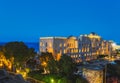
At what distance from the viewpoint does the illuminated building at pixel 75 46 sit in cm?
5811

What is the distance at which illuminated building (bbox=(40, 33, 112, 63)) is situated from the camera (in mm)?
58106

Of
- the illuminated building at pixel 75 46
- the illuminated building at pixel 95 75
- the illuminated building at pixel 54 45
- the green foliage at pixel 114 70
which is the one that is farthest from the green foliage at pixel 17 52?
the illuminated building at pixel 75 46

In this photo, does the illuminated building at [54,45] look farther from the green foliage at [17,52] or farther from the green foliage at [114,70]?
the green foliage at [114,70]

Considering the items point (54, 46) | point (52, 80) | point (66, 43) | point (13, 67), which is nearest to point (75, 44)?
point (66, 43)

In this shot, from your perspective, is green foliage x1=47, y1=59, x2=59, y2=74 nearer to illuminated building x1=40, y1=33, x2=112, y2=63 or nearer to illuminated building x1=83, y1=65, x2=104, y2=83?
illuminated building x1=83, y1=65, x2=104, y2=83

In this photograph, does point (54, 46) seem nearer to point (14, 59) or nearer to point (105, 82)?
point (14, 59)

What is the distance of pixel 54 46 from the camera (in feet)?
189

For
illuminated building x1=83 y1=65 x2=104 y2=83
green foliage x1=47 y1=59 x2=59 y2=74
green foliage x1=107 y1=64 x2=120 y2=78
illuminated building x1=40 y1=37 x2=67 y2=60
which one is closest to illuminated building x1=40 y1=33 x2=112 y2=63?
illuminated building x1=40 y1=37 x2=67 y2=60

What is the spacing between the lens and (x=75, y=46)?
6231 cm

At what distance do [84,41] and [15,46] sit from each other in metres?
31.9

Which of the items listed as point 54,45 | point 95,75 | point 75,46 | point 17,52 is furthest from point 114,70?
point 75,46

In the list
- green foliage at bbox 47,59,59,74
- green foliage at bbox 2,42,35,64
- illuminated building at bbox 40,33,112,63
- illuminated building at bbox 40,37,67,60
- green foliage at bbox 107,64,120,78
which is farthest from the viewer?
illuminated building at bbox 40,33,112,63

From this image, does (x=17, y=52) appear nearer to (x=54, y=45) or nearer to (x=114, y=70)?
Result: (x=114, y=70)

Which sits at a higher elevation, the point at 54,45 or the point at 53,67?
the point at 54,45
